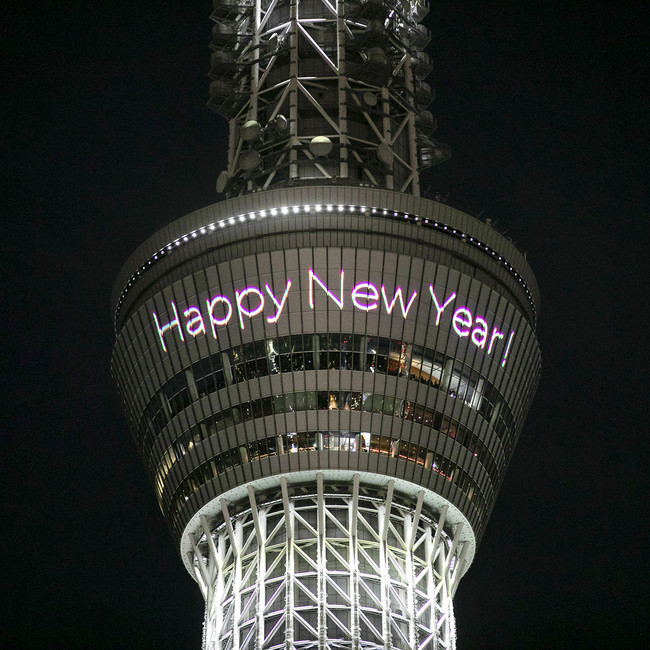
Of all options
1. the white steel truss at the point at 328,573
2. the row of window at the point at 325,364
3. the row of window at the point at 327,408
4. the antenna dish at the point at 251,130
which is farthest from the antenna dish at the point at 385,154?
the white steel truss at the point at 328,573

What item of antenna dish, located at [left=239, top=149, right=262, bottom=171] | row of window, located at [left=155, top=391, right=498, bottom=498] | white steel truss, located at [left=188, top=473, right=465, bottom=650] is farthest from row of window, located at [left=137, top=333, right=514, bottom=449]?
antenna dish, located at [left=239, top=149, right=262, bottom=171]

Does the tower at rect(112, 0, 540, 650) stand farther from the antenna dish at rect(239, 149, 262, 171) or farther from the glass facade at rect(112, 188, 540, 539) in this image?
the antenna dish at rect(239, 149, 262, 171)

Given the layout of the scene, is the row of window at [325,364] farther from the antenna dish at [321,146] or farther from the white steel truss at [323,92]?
the antenna dish at [321,146]

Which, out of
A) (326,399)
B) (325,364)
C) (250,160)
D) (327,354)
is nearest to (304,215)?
(327,354)

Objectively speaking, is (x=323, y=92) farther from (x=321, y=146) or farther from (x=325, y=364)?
(x=325, y=364)

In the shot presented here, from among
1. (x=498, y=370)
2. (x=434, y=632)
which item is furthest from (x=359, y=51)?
(x=434, y=632)
